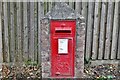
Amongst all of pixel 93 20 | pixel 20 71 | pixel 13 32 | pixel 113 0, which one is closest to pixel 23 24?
pixel 13 32

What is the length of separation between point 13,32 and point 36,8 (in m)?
0.65

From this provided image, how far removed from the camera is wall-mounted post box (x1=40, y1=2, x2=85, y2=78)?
17.9 feet

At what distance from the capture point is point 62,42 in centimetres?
552

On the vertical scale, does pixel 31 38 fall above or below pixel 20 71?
above

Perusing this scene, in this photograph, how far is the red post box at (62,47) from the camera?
17.9 feet

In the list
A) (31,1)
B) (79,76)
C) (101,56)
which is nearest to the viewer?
(79,76)

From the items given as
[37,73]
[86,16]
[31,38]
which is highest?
[86,16]

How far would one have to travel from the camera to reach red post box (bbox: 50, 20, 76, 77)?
5469mm

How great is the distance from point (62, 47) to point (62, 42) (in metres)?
0.09

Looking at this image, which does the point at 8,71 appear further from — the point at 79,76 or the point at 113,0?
the point at 113,0

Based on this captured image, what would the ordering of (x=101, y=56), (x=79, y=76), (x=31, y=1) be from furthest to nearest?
1. (x=101, y=56)
2. (x=31, y=1)
3. (x=79, y=76)

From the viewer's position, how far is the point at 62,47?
5.56 meters

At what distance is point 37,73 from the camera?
6754mm

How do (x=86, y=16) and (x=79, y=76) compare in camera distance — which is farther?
(x=86, y=16)
